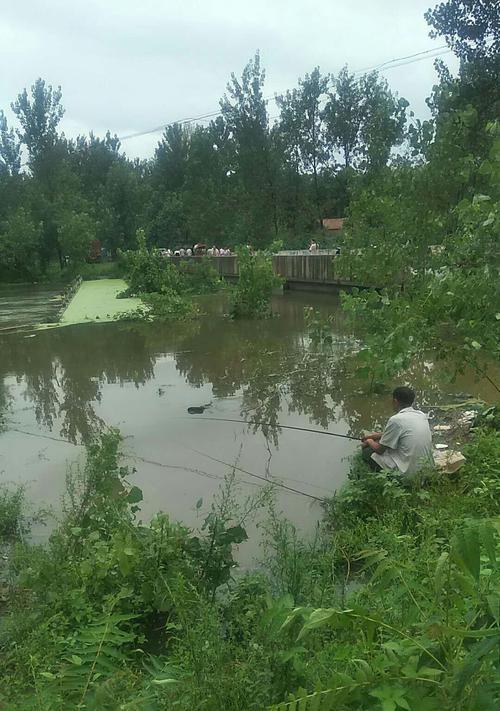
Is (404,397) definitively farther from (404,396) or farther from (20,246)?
(20,246)

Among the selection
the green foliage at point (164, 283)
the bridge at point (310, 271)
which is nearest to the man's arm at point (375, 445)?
the green foliage at point (164, 283)

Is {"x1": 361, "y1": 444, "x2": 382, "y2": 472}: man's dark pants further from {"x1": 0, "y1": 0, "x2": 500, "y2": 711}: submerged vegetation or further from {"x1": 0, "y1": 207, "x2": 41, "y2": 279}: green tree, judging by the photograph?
{"x1": 0, "y1": 207, "x2": 41, "y2": 279}: green tree

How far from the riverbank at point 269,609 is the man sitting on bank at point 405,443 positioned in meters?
0.25

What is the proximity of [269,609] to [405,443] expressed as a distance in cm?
326

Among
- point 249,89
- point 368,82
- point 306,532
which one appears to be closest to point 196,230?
point 249,89

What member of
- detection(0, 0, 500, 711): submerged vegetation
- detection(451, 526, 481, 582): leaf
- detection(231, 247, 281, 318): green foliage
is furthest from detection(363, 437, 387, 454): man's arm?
detection(231, 247, 281, 318): green foliage

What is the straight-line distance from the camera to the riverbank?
64.9 inches

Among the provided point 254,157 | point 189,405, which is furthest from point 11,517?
point 254,157

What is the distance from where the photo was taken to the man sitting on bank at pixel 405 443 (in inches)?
191

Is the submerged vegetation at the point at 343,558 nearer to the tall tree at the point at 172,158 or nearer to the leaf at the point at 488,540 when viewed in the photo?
the leaf at the point at 488,540

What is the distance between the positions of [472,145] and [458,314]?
672 centimetres

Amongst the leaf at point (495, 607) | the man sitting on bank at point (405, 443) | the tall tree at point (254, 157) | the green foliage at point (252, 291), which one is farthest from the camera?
the tall tree at point (254, 157)

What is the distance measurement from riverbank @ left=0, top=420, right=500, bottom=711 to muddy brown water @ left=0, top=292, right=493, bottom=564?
81 centimetres

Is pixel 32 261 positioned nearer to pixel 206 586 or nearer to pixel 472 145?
pixel 472 145
